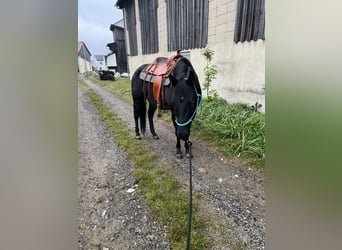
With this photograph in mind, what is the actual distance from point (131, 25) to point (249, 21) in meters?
9.45

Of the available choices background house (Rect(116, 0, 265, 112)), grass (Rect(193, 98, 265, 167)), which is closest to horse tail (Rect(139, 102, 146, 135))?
grass (Rect(193, 98, 265, 167))

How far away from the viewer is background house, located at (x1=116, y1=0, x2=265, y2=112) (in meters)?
4.49

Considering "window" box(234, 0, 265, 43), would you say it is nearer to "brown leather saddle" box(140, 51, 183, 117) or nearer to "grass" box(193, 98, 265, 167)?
"grass" box(193, 98, 265, 167)

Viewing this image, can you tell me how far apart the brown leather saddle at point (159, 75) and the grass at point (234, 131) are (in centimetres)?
118

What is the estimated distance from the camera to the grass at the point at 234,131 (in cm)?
321

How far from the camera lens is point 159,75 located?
3.54 meters

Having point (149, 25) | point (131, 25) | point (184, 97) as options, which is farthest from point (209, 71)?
point (131, 25)

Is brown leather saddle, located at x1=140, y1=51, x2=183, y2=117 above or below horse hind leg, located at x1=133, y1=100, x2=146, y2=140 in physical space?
above

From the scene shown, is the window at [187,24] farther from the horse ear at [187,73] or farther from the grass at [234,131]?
the horse ear at [187,73]

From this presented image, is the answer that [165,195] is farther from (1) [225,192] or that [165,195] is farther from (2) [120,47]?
(2) [120,47]

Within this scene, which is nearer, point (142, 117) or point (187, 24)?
point (142, 117)

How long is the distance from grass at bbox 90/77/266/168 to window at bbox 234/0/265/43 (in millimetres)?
1516

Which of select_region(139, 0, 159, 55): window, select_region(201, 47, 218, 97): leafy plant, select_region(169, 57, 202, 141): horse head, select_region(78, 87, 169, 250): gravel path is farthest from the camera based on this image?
select_region(139, 0, 159, 55): window
